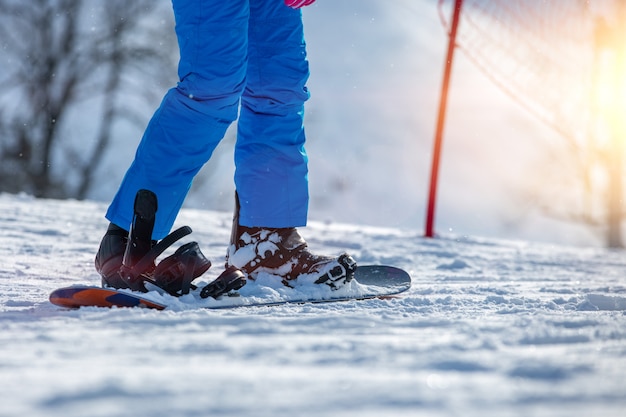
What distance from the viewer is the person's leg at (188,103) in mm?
1762

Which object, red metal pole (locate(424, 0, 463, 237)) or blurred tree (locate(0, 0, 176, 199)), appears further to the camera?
blurred tree (locate(0, 0, 176, 199))

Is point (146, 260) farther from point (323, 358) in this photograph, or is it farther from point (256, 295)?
point (323, 358)

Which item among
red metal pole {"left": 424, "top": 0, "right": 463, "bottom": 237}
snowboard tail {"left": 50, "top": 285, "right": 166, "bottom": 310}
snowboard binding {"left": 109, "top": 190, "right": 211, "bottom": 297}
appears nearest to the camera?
snowboard tail {"left": 50, "top": 285, "right": 166, "bottom": 310}

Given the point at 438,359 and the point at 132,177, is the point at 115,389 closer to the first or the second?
the point at 438,359

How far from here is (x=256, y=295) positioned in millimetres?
1784

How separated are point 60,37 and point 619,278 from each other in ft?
50.5

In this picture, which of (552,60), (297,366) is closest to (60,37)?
(552,60)

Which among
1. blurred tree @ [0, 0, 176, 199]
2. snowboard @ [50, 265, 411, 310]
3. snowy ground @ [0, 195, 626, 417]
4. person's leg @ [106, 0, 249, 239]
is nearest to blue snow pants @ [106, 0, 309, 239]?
person's leg @ [106, 0, 249, 239]

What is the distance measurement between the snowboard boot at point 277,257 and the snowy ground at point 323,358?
0.21m

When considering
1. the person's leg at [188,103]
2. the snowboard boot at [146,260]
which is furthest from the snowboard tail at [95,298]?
the person's leg at [188,103]

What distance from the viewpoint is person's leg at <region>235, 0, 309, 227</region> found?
77.2 inches

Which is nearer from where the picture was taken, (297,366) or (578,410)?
(578,410)

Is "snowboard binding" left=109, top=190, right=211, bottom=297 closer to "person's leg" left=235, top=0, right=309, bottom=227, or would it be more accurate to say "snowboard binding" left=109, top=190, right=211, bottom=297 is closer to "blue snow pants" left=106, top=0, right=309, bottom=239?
"blue snow pants" left=106, top=0, right=309, bottom=239

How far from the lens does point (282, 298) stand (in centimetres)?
176
